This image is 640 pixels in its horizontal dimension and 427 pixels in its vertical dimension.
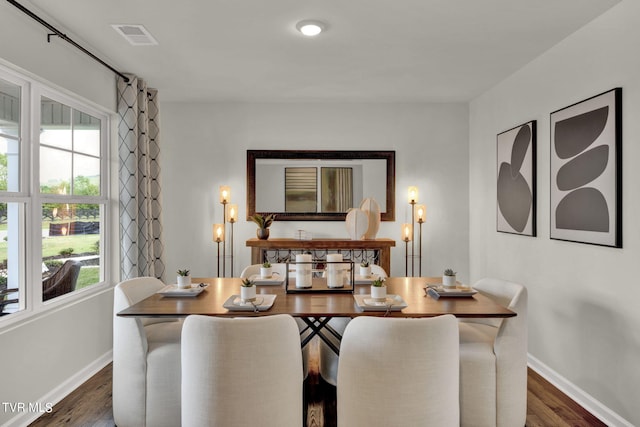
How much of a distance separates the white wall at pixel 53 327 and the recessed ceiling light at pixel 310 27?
1.66 meters

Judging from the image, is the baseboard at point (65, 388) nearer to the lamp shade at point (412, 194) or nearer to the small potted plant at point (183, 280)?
the small potted plant at point (183, 280)

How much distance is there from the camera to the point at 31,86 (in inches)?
103

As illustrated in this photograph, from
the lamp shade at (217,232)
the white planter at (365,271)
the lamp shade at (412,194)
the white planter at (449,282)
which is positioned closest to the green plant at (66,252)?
the lamp shade at (217,232)

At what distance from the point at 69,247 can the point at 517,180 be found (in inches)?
146

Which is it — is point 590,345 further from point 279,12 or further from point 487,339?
point 279,12

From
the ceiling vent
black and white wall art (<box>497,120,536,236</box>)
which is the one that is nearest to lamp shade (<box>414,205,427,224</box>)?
black and white wall art (<box>497,120,536,236</box>)

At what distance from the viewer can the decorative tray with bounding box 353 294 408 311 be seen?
1977mm

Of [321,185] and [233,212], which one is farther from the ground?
[321,185]

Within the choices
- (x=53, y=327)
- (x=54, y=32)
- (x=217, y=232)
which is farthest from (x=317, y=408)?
(x=54, y=32)

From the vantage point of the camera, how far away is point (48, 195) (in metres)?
2.82

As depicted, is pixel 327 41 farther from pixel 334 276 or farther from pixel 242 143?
pixel 242 143

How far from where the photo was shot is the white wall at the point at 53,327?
234cm

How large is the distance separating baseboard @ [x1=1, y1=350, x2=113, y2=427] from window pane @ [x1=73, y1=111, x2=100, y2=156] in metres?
1.70

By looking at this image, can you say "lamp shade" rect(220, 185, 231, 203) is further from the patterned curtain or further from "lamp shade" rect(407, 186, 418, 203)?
"lamp shade" rect(407, 186, 418, 203)
